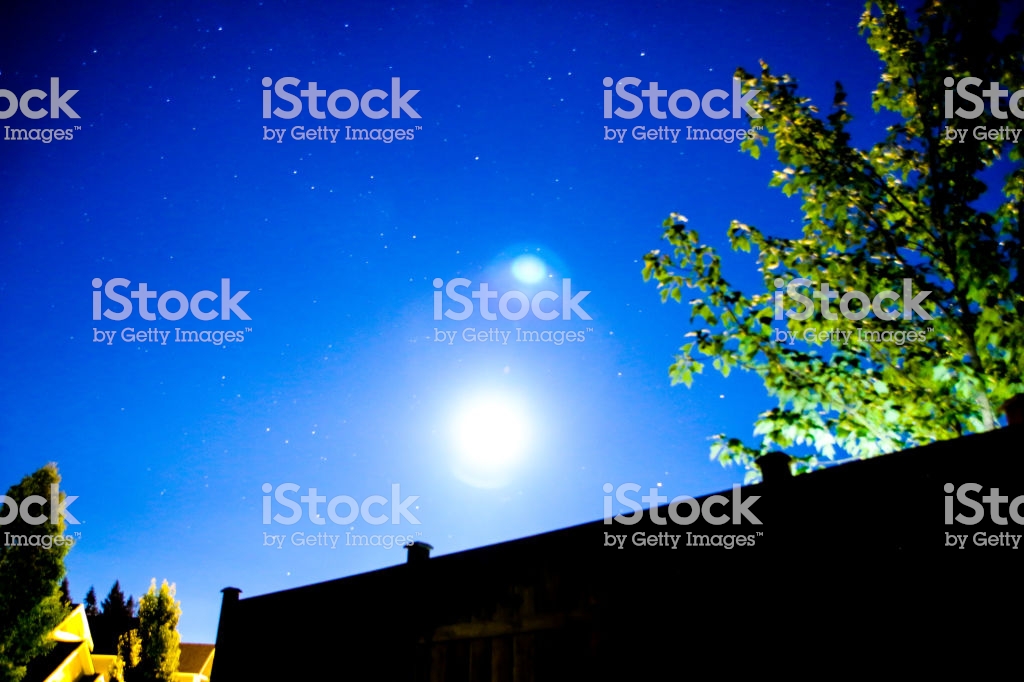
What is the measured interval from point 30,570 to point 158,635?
10332 millimetres

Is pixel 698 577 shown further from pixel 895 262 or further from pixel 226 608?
pixel 226 608

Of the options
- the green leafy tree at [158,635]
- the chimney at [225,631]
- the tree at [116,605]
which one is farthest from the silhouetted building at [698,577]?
the tree at [116,605]

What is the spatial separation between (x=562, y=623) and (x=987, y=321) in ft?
17.1

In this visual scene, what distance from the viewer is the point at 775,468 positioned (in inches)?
178

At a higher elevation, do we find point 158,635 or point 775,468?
point 775,468

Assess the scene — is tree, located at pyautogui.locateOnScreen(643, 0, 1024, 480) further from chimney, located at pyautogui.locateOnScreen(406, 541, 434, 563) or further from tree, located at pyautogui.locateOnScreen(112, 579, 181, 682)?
tree, located at pyautogui.locateOnScreen(112, 579, 181, 682)

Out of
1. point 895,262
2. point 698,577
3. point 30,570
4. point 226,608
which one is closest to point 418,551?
point 698,577

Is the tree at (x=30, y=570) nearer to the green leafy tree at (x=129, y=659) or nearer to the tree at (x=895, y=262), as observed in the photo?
the green leafy tree at (x=129, y=659)

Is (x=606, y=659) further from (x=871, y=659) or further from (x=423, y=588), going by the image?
(x=423, y=588)

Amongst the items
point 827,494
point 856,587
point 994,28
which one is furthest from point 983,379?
point 994,28

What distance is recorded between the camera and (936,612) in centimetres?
366

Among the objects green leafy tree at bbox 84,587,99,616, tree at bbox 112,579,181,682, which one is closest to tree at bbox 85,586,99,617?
green leafy tree at bbox 84,587,99,616

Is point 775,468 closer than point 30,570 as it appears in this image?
Yes

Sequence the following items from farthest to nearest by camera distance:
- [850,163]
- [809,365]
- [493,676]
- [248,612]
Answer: [248,612], [850,163], [809,365], [493,676]
